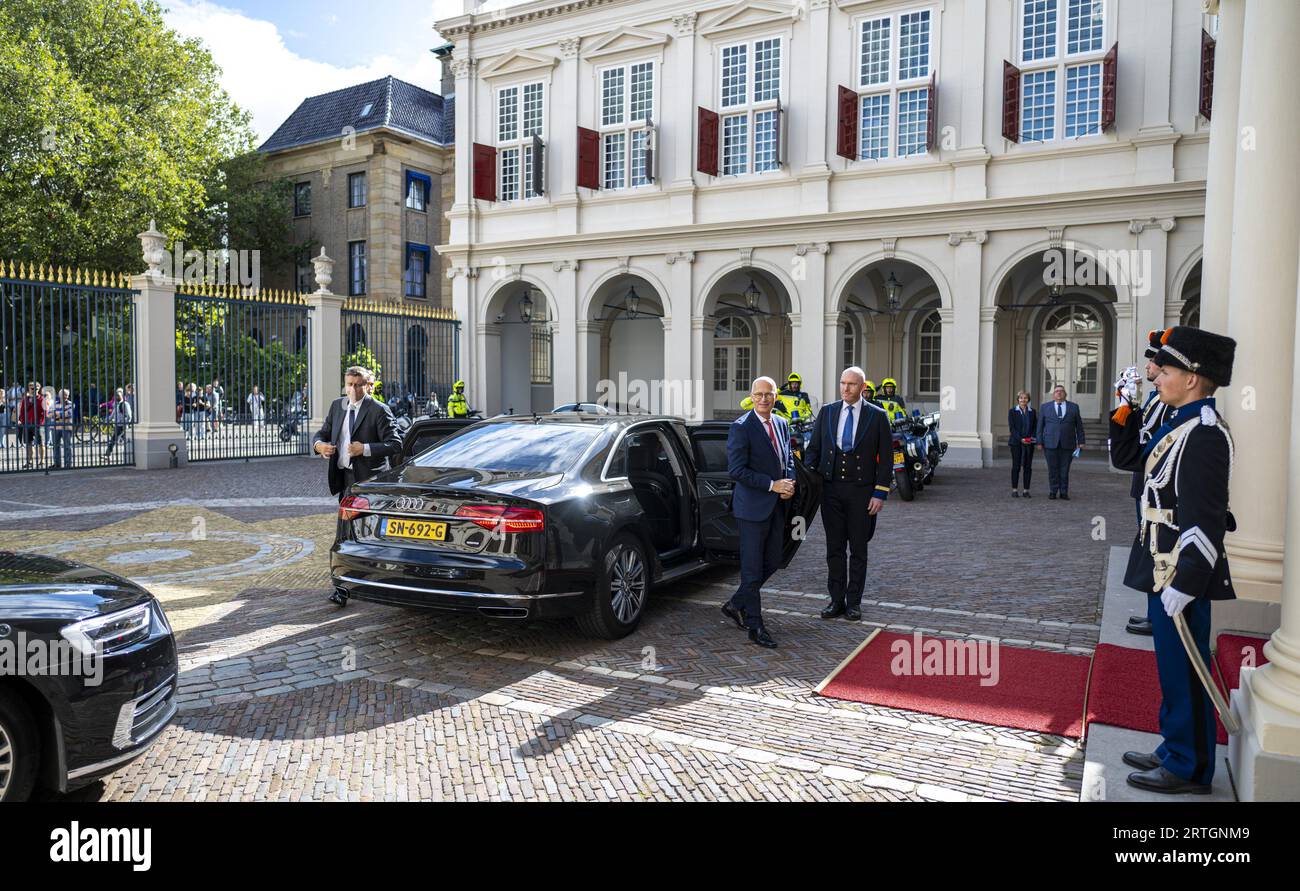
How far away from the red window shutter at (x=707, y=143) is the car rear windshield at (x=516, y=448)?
17.0 metres

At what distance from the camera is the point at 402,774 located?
385 cm

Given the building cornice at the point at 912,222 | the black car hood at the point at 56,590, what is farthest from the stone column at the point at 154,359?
the black car hood at the point at 56,590

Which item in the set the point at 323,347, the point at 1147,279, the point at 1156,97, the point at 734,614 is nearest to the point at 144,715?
the point at 734,614

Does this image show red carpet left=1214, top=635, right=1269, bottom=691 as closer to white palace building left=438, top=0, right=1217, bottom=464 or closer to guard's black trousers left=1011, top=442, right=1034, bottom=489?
guard's black trousers left=1011, top=442, right=1034, bottom=489

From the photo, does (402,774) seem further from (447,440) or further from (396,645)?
(447,440)

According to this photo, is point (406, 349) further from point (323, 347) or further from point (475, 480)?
point (475, 480)

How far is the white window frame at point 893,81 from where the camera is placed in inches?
780

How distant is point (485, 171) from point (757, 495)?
70.7 feet

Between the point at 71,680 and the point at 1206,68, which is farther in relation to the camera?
the point at 1206,68

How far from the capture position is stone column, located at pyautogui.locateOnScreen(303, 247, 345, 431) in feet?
65.5

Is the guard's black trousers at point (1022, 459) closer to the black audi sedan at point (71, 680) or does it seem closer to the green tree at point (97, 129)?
the black audi sedan at point (71, 680)

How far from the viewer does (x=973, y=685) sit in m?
5.10

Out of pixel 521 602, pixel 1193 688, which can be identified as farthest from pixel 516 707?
pixel 1193 688

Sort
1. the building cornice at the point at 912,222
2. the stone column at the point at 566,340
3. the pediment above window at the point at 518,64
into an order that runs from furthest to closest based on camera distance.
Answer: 1. the pediment above window at the point at 518,64
2. the stone column at the point at 566,340
3. the building cornice at the point at 912,222
